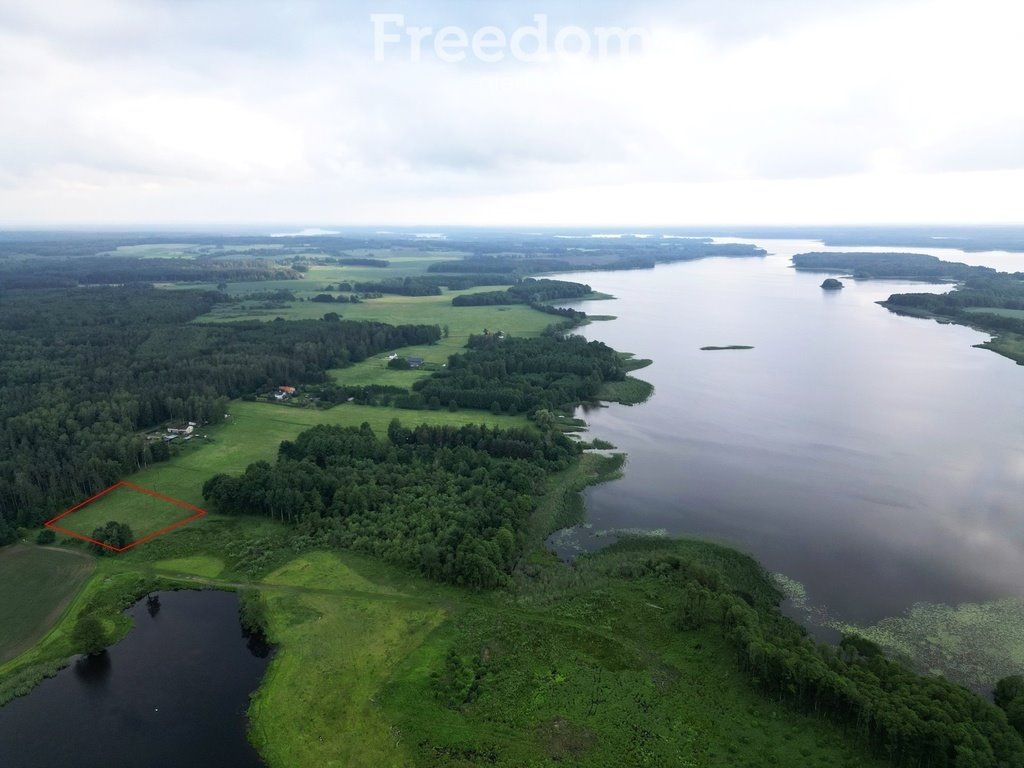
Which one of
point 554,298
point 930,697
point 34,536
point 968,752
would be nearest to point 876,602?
point 930,697

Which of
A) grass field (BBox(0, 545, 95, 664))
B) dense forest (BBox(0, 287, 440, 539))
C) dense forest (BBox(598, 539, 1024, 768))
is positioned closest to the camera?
dense forest (BBox(598, 539, 1024, 768))

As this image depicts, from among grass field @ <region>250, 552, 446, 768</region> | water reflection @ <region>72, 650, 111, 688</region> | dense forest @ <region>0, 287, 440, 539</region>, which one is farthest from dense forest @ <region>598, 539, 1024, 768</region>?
dense forest @ <region>0, 287, 440, 539</region>

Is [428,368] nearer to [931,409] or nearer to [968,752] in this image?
[931,409]

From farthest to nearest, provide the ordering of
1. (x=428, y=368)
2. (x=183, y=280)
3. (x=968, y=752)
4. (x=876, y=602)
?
(x=183, y=280)
(x=428, y=368)
(x=876, y=602)
(x=968, y=752)

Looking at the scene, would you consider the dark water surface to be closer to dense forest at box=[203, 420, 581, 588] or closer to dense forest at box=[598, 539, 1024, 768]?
dense forest at box=[203, 420, 581, 588]

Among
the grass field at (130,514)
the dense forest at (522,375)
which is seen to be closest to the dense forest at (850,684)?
the grass field at (130,514)
